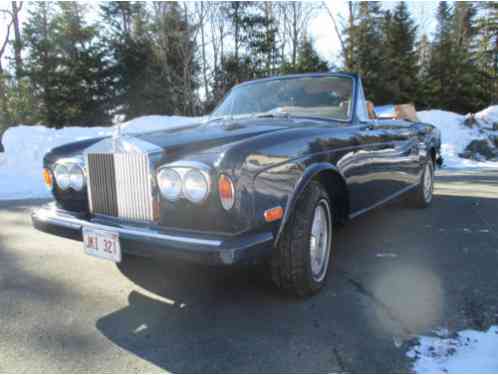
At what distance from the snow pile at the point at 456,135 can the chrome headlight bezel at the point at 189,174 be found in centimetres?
1013

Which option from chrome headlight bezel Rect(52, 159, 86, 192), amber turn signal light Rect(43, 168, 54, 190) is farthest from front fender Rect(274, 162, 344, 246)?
amber turn signal light Rect(43, 168, 54, 190)

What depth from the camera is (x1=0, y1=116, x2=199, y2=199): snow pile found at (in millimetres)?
6749

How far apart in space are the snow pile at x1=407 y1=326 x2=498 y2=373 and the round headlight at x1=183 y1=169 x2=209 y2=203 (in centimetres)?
128

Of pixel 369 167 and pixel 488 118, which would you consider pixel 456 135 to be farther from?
pixel 369 167

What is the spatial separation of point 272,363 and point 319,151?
52.4 inches

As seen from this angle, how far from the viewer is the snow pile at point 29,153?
675 centimetres

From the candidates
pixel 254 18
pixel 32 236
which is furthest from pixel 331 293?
pixel 254 18

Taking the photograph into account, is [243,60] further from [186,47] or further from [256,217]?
[256,217]

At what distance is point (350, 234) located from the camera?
3963mm

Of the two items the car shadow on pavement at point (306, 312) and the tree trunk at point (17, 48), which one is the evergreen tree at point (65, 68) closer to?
the tree trunk at point (17, 48)

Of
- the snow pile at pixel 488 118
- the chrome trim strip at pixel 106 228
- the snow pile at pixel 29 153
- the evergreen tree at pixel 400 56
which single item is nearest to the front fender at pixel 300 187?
the chrome trim strip at pixel 106 228

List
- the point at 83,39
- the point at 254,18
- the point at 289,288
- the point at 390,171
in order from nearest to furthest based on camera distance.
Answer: the point at 289,288, the point at 390,171, the point at 83,39, the point at 254,18

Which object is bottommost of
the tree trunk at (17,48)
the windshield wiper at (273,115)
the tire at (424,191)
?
the tire at (424,191)

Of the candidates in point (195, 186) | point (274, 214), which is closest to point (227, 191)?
point (195, 186)
